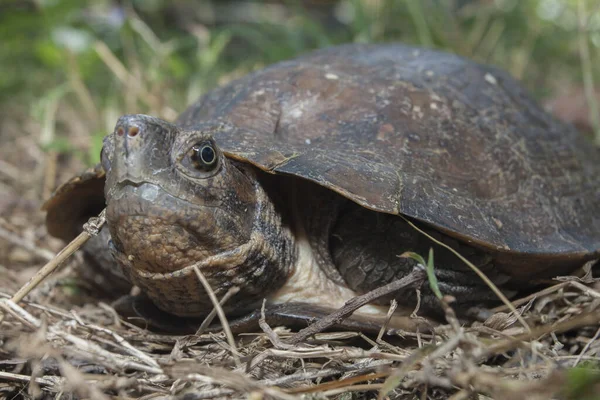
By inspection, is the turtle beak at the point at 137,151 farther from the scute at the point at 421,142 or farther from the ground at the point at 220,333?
the ground at the point at 220,333

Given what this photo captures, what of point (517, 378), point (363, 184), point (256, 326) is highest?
point (363, 184)

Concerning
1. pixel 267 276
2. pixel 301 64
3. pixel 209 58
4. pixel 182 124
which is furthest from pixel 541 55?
pixel 267 276

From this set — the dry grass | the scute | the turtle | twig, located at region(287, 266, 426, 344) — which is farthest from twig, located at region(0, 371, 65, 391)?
the scute

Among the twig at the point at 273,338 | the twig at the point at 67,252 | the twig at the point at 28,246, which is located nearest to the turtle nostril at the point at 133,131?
the twig at the point at 67,252

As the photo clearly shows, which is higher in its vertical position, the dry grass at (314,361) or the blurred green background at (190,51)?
the blurred green background at (190,51)

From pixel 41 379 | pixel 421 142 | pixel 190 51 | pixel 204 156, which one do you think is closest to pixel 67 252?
pixel 41 379

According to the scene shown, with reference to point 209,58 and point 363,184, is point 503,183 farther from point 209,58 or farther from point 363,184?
point 209,58
